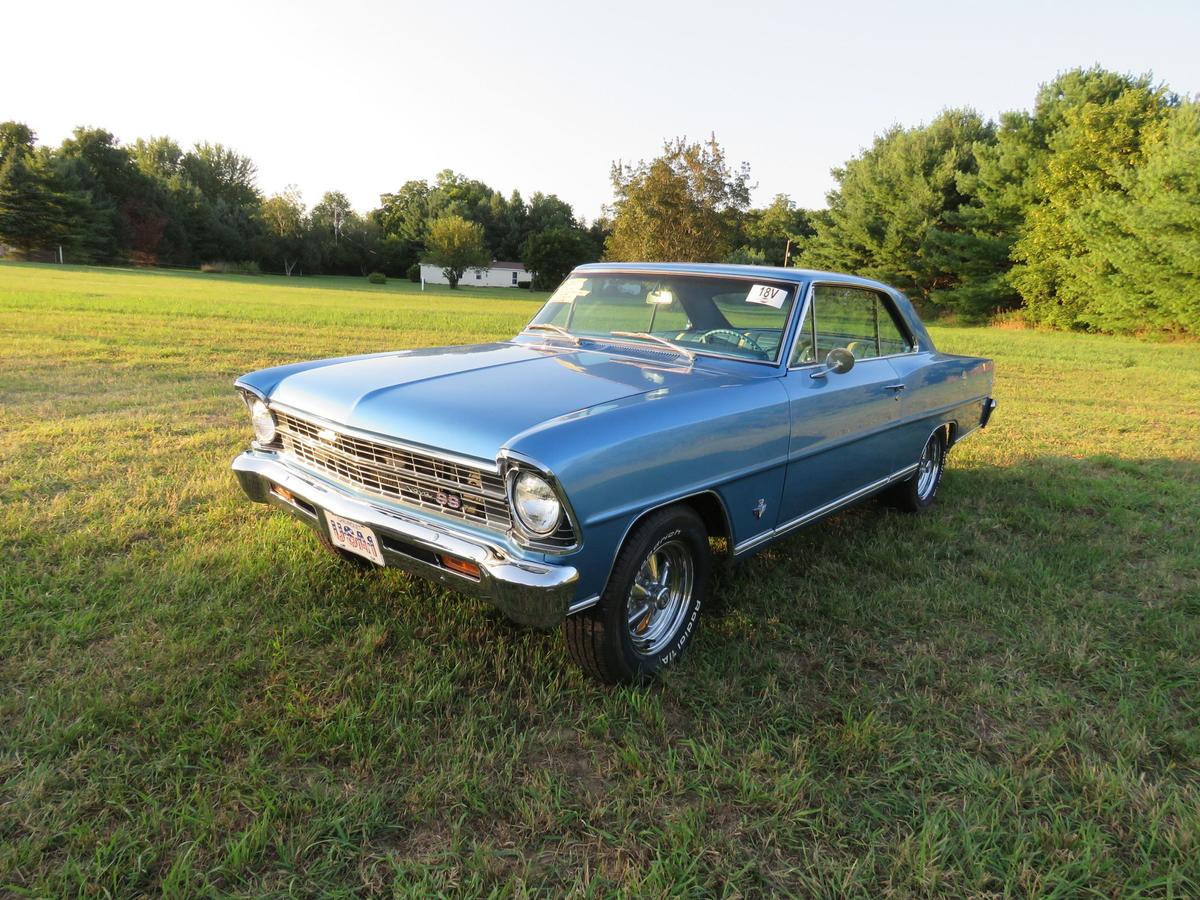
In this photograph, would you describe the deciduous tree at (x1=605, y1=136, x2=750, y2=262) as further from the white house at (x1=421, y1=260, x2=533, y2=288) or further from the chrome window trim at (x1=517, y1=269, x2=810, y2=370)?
the white house at (x1=421, y1=260, x2=533, y2=288)

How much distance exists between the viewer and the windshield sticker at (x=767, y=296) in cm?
346

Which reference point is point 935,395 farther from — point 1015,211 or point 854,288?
point 1015,211

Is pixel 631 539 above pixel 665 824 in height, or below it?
above

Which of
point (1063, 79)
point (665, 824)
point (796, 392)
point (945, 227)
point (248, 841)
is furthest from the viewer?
point (945, 227)

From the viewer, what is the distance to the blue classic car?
229cm

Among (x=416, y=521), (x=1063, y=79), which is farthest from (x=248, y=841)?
(x=1063, y=79)

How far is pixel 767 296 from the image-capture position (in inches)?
138

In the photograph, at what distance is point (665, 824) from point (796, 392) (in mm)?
1880

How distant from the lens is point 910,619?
3.31 meters

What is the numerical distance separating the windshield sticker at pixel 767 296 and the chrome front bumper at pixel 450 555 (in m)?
1.86

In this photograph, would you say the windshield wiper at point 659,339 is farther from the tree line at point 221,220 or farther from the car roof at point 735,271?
the tree line at point 221,220

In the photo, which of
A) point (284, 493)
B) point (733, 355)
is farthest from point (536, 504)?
point (733, 355)

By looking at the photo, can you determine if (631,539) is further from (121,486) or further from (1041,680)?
(121,486)

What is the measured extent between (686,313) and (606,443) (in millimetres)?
1572
